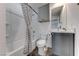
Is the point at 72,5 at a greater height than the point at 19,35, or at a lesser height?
greater

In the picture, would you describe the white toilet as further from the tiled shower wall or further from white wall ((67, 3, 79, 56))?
white wall ((67, 3, 79, 56))

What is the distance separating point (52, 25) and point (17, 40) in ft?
1.16

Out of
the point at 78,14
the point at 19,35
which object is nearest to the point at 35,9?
the point at 19,35

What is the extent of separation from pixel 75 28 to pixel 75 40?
5.0 inches

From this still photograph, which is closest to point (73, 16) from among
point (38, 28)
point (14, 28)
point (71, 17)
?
point (71, 17)

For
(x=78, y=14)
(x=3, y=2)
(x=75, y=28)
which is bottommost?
(x=75, y=28)

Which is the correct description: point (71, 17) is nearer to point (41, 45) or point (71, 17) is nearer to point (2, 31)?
point (41, 45)

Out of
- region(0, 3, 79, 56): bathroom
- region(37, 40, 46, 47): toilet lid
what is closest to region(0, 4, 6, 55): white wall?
region(0, 3, 79, 56): bathroom

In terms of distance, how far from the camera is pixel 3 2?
0.90 meters

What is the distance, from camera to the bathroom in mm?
930

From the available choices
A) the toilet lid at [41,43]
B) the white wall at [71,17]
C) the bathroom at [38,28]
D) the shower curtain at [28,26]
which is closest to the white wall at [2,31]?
the bathroom at [38,28]

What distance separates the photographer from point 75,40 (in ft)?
3.24

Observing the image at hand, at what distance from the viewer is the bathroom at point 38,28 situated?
36.6 inches

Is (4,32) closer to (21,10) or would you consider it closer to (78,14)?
(21,10)
